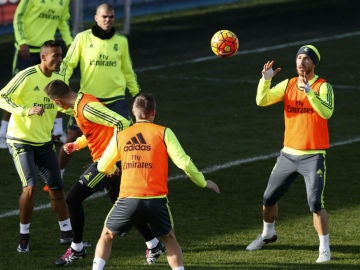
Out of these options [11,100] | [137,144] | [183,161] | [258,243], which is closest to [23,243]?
[11,100]

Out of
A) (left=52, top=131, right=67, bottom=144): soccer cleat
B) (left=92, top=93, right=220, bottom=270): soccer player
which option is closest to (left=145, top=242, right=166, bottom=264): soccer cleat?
(left=92, top=93, right=220, bottom=270): soccer player

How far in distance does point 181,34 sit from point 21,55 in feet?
35.7

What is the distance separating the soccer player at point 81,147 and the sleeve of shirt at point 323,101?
210 centimetres

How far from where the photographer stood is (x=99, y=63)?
1672cm

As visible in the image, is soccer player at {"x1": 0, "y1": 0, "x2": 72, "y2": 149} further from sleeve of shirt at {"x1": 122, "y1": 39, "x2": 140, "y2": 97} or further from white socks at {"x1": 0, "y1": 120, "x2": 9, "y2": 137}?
sleeve of shirt at {"x1": 122, "y1": 39, "x2": 140, "y2": 97}

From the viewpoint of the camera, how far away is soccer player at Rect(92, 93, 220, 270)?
11742 mm

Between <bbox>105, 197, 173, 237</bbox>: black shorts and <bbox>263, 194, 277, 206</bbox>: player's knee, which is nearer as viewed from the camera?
<bbox>105, 197, 173, 237</bbox>: black shorts

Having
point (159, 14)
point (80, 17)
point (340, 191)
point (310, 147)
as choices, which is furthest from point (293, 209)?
point (159, 14)

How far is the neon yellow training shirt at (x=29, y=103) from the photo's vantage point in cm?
1428

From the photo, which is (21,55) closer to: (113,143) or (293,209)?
(293,209)

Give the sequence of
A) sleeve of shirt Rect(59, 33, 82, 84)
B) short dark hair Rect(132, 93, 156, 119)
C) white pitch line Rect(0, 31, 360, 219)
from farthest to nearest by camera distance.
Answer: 1. sleeve of shirt Rect(59, 33, 82, 84)
2. white pitch line Rect(0, 31, 360, 219)
3. short dark hair Rect(132, 93, 156, 119)

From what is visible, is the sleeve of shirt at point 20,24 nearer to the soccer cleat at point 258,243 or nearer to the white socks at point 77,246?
the white socks at point 77,246

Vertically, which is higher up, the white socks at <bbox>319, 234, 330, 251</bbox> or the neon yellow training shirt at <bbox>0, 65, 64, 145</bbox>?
the neon yellow training shirt at <bbox>0, 65, 64, 145</bbox>

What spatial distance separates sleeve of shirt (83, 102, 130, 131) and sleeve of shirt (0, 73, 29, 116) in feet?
3.15
